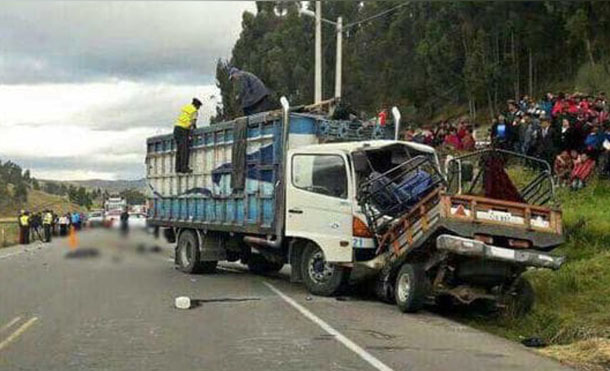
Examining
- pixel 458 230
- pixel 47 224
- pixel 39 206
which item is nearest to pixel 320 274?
pixel 458 230

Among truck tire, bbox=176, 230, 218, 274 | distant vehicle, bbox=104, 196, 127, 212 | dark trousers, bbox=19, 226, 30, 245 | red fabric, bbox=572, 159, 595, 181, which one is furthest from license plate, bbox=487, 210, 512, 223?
dark trousers, bbox=19, 226, 30, 245

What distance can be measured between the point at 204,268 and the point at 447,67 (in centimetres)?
2813

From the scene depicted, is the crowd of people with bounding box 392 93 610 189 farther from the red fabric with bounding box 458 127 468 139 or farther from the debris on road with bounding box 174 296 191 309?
the debris on road with bounding box 174 296 191 309

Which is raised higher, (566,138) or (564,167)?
(566,138)

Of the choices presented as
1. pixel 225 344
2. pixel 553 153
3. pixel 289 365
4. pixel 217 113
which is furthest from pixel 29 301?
pixel 217 113

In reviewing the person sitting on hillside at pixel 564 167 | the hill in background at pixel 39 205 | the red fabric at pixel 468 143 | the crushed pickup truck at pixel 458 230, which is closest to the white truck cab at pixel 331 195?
the crushed pickup truck at pixel 458 230

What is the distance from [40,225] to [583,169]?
34.6 meters

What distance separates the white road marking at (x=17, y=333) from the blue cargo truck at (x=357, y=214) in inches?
185

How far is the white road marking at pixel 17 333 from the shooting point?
976 centimetres

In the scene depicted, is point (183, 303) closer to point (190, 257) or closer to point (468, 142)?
point (190, 257)

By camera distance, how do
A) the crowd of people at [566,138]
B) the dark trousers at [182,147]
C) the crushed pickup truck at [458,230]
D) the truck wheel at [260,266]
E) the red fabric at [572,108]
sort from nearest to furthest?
the crushed pickup truck at [458,230], the crowd of people at [566,138], the truck wheel at [260,266], the dark trousers at [182,147], the red fabric at [572,108]

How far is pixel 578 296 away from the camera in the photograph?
13.6 meters

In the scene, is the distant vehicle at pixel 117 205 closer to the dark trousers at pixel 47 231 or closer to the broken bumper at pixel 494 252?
the dark trousers at pixel 47 231

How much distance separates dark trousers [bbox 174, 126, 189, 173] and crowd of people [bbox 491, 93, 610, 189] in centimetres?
654
